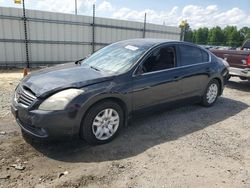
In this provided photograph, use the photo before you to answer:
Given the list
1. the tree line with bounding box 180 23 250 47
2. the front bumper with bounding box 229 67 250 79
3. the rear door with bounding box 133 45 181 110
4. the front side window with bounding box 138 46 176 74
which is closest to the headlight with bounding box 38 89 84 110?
the rear door with bounding box 133 45 181 110

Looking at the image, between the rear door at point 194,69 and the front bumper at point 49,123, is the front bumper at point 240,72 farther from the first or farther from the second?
the front bumper at point 49,123

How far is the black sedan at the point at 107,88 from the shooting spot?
355 cm

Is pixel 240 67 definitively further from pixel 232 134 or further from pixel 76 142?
pixel 76 142

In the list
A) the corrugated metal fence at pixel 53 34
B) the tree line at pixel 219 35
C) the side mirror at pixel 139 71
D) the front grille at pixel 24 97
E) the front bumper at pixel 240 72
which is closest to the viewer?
the front grille at pixel 24 97

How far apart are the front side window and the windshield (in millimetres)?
181

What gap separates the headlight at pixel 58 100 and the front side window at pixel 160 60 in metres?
1.36

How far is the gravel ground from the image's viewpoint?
126 inches

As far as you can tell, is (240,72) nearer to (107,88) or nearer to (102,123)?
(107,88)

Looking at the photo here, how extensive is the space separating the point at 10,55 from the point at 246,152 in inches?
406

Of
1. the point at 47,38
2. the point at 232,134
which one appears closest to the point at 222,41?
the point at 47,38

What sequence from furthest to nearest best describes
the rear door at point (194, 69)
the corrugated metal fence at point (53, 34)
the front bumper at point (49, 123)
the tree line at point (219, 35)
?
1. the tree line at point (219, 35)
2. the corrugated metal fence at point (53, 34)
3. the rear door at point (194, 69)
4. the front bumper at point (49, 123)

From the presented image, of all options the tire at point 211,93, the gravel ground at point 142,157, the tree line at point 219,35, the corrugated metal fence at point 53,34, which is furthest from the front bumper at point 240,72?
the tree line at point 219,35

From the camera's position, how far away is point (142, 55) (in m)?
4.55

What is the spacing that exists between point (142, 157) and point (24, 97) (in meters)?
1.92
